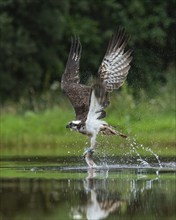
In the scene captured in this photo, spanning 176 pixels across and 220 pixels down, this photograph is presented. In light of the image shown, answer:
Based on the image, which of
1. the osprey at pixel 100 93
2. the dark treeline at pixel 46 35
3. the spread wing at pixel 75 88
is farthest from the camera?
the dark treeline at pixel 46 35

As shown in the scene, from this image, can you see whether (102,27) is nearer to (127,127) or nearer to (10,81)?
(10,81)

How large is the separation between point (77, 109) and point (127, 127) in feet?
15.7

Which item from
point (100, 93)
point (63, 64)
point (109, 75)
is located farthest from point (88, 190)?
point (63, 64)

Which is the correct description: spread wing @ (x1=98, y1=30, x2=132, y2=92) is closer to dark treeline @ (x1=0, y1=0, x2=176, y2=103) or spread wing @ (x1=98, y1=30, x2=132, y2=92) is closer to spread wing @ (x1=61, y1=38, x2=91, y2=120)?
spread wing @ (x1=61, y1=38, x2=91, y2=120)

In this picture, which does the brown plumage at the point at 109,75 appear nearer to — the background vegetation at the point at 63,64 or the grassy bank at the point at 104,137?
the grassy bank at the point at 104,137

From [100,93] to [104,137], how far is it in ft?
12.9

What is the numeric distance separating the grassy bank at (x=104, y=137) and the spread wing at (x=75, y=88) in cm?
108

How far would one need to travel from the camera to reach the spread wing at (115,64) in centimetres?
1794

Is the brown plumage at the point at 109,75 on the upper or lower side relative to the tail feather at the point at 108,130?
upper

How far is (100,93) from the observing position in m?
16.5

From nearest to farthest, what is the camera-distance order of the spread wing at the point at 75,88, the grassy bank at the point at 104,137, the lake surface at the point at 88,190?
the lake surface at the point at 88,190 < the spread wing at the point at 75,88 < the grassy bank at the point at 104,137

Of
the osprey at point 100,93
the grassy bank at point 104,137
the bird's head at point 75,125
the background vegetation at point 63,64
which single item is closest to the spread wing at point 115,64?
the osprey at point 100,93

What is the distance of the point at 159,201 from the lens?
12914mm

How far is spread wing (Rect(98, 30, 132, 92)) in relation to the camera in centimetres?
1794
